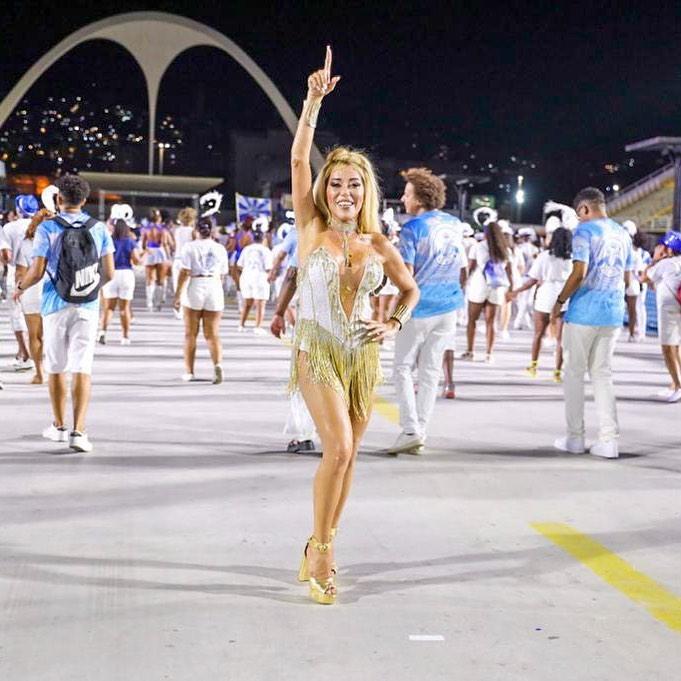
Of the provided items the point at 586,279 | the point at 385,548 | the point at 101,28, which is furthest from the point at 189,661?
the point at 101,28

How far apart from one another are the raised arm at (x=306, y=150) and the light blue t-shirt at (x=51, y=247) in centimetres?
325

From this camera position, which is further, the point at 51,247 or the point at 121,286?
the point at 121,286

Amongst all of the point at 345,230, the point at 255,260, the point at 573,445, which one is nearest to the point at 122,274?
the point at 255,260

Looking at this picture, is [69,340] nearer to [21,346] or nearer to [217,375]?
[217,375]

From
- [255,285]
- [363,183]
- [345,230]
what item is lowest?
[255,285]

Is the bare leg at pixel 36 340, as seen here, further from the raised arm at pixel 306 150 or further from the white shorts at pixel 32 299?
the raised arm at pixel 306 150

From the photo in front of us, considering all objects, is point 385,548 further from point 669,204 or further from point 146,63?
point 146,63

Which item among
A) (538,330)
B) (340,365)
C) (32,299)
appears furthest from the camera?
(538,330)

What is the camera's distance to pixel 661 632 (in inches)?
168

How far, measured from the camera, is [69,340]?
7660 mm

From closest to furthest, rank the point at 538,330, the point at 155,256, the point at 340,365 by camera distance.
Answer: the point at 340,365 → the point at 538,330 → the point at 155,256

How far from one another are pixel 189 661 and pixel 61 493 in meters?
2.88

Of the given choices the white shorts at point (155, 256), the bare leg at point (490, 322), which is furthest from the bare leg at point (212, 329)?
the white shorts at point (155, 256)

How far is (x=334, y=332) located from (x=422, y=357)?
11.9ft
